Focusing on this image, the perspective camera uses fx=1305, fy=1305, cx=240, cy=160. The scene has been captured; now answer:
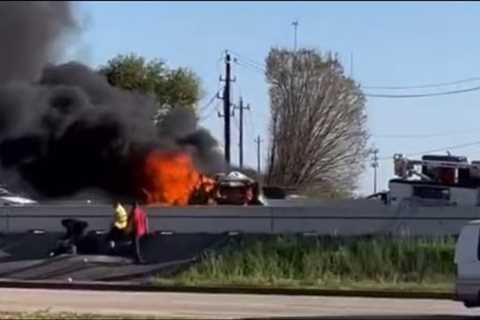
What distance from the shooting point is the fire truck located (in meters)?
42.8

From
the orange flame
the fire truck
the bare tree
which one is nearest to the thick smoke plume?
the orange flame

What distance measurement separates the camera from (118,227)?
1296 inches

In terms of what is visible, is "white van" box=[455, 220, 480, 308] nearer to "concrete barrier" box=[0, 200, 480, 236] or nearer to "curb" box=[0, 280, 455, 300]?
"curb" box=[0, 280, 455, 300]

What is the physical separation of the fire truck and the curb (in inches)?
565

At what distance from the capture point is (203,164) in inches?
1467

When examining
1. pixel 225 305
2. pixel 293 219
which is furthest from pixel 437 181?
pixel 225 305

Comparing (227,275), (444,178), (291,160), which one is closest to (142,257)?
(227,275)

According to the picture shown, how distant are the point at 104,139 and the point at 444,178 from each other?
13.8 metres

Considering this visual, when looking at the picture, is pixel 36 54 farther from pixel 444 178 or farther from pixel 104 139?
pixel 444 178

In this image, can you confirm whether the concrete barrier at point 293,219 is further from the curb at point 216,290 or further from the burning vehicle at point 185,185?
the curb at point 216,290

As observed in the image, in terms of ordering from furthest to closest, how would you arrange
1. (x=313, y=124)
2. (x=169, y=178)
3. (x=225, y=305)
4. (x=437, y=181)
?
(x=313, y=124), (x=437, y=181), (x=169, y=178), (x=225, y=305)

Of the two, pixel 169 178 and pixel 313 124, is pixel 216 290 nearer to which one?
pixel 169 178

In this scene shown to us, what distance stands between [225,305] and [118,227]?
984 centimetres

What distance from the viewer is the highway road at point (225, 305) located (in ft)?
69.3
